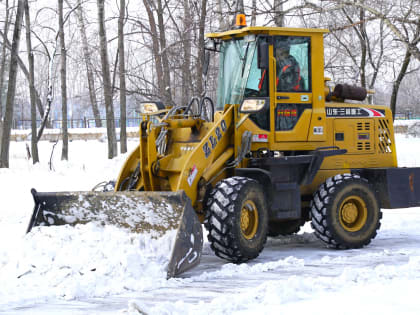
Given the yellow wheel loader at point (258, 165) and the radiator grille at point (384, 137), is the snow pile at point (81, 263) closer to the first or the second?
the yellow wheel loader at point (258, 165)

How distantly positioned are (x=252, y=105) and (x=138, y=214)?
1942 millimetres

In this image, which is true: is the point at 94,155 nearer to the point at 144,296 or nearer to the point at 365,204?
the point at 365,204

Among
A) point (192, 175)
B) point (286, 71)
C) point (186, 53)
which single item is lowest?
point (192, 175)

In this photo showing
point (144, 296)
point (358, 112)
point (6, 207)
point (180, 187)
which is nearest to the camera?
point (144, 296)

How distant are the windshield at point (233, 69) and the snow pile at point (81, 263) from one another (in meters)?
2.52

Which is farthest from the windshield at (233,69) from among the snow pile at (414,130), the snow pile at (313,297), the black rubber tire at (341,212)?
the snow pile at (414,130)

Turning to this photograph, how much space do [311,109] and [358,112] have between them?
Result: 102 cm

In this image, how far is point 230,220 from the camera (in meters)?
7.15

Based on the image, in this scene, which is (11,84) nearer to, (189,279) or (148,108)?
(148,108)

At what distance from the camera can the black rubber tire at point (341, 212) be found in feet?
27.6

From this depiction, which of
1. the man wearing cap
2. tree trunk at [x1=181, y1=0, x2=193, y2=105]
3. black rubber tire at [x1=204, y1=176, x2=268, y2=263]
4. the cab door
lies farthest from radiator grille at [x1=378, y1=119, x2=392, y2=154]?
tree trunk at [x1=181, y1=0, x2=193, y2=105]

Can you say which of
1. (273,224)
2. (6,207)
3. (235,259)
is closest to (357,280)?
(235,259)

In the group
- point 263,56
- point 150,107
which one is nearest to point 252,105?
point 263,56

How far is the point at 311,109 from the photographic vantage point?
28.7ft
